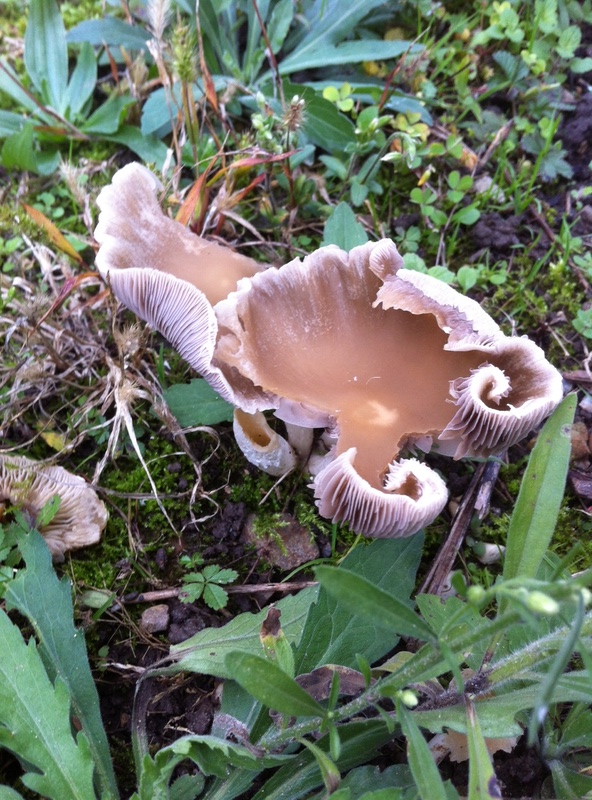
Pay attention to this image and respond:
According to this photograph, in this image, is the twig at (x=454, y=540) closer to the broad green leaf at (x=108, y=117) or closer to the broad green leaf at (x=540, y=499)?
the broad green leaf at (x=540, y=499)

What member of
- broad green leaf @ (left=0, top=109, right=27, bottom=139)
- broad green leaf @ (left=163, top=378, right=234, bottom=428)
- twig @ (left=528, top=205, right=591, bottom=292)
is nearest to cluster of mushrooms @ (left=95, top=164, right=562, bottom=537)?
broad green leaf @ (left=163, top=378, right=234, bottom=428)

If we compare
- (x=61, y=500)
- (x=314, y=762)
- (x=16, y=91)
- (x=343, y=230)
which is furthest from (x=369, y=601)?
(x=16, y=91)

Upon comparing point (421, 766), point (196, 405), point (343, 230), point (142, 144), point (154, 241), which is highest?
point (142, 144)

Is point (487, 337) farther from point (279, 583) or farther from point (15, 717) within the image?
point (15, 717)

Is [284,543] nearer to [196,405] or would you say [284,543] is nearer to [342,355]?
[196,405]

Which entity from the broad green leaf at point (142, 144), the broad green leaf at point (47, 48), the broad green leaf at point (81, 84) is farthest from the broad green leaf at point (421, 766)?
the broad green leaf at point (47, 48)

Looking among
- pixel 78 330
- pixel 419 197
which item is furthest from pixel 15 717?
pixel 419 197
